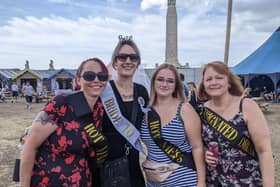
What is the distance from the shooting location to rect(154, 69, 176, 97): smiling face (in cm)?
242

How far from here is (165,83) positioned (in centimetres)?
243

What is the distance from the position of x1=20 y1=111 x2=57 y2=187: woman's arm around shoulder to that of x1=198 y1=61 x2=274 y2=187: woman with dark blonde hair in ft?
3.41

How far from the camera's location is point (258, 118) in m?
1.96

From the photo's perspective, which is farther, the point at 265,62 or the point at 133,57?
the point at 265,62

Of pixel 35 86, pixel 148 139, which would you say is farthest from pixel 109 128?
pixel 35 86

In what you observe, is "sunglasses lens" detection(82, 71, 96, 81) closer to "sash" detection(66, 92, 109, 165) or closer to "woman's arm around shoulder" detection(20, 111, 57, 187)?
"sash" detection(66, 92, 109, 165)

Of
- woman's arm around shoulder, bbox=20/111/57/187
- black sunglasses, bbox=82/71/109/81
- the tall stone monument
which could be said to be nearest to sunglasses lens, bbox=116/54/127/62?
black sunglasses, bbox=82/71/109/81

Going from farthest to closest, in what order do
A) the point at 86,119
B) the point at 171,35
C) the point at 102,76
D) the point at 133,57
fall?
the point at 171,35
the point at 133,57
the point at 102,76
the point at 86,119

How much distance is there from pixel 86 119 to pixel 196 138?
0.77 m

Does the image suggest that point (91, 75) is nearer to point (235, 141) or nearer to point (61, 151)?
point (61, 151)

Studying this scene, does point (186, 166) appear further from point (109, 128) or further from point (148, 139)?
point (109, 128)

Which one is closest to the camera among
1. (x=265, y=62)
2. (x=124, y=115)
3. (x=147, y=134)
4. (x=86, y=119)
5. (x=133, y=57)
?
(x=86, y=119)

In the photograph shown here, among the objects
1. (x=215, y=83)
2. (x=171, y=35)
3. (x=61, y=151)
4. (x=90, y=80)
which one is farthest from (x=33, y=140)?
(x=171, y=35)

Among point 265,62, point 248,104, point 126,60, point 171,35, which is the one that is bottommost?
point 248,104
